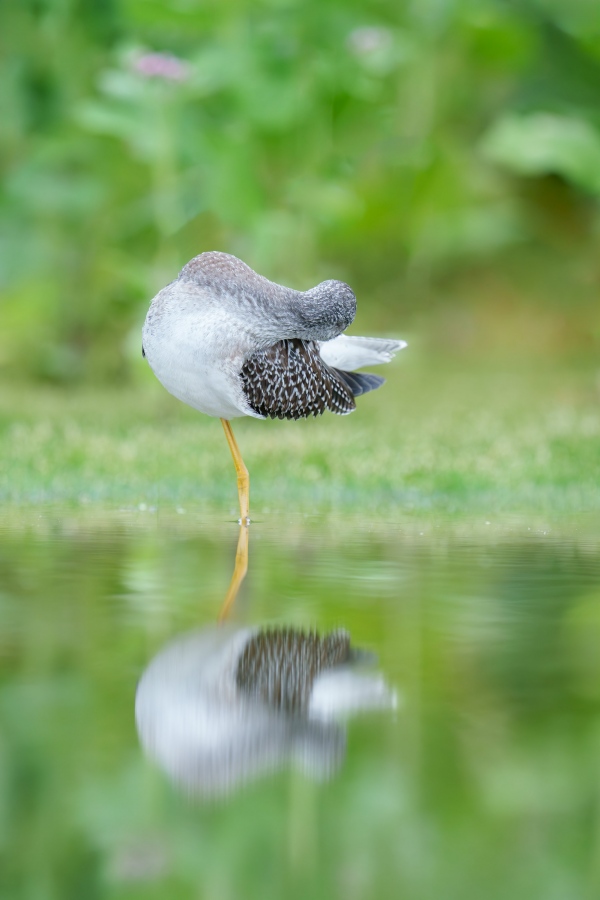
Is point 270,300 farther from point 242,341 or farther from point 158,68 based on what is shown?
point 158,68

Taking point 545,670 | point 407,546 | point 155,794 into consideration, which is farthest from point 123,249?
point 155,794

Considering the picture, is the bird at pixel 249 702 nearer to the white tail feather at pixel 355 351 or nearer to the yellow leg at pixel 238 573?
the yellow leg at pixel 238 573

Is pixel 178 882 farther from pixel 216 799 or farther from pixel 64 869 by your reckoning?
pixel 216 799

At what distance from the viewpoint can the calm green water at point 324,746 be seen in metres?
3.31

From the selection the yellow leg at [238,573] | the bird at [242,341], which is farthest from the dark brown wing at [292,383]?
the yellow leg at [238,573]

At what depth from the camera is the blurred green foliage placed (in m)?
15.5

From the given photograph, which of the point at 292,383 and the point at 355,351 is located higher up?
the point at 355,351

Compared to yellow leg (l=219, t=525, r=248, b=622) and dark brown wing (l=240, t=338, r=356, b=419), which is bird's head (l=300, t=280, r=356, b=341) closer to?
dark brown wing (l=240, t=338, r=356, b=419)

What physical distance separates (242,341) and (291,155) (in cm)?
894

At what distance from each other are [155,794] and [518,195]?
1857 cm

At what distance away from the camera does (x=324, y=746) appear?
4172 mm

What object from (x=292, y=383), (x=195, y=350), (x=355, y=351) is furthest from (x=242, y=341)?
(x=355, y=351)

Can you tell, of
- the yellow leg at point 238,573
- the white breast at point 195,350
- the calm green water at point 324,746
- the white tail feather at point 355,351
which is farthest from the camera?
the white tail feather at point 355,351

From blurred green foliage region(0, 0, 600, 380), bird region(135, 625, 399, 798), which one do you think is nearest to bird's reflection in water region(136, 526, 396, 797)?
bird region(135, 625, 399, 798)
